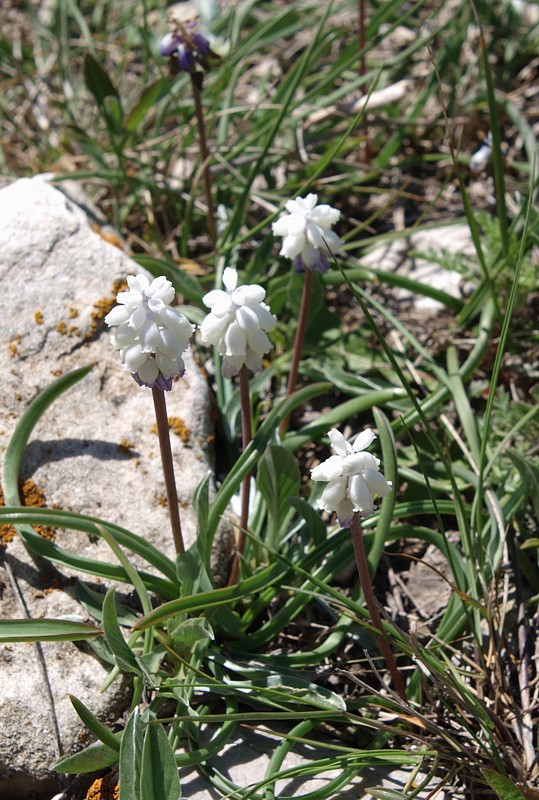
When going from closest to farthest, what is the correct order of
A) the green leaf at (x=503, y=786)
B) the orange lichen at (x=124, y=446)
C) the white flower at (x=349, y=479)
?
the white flower at (x=349, y=479)
the green leaf at (x=503, y=786)
the orange lichen at (x=124, y=446)

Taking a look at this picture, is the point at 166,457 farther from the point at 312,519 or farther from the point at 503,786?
the point at 503,786

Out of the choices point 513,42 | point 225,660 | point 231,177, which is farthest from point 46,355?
point 513,42

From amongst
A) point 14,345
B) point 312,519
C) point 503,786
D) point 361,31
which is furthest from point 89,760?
point 361,31

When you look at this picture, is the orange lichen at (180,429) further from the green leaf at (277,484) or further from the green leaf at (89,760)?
the green leaf at (89,760)

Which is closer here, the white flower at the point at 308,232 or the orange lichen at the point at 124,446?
the white flower at the point at 308,232

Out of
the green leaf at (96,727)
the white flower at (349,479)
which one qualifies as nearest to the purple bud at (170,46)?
the white flower at (349,479)

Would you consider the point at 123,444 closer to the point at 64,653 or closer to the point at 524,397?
the point at 64,653

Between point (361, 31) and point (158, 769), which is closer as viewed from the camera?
point (158, 769)
